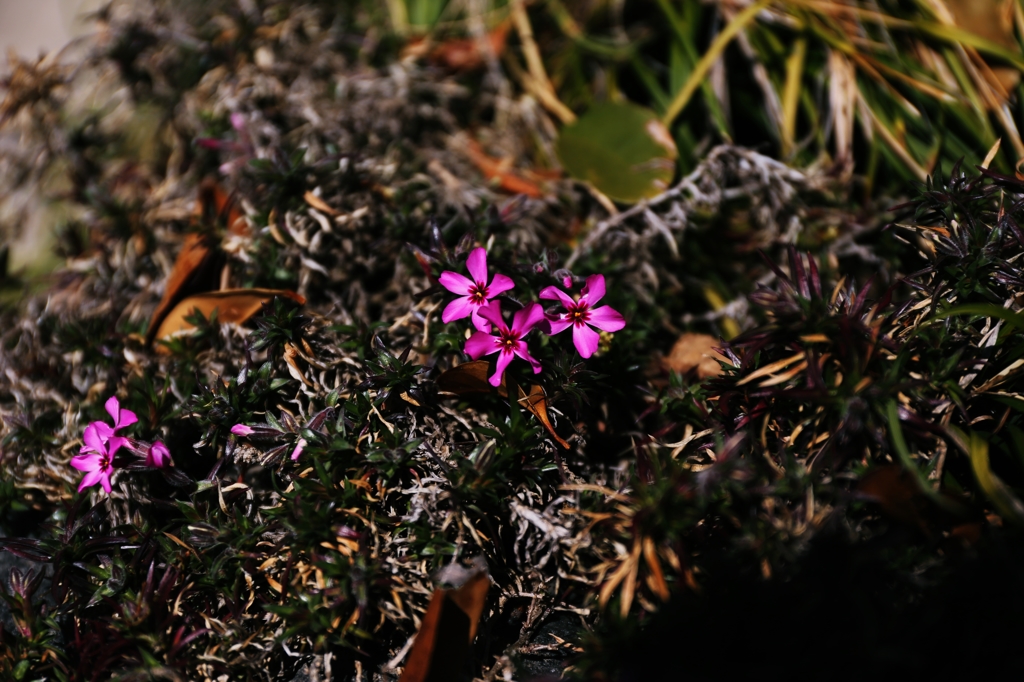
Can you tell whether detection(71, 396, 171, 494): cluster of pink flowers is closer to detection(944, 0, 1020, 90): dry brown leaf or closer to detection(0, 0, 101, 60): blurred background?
detection(0, 0, 101, 60): blurred background

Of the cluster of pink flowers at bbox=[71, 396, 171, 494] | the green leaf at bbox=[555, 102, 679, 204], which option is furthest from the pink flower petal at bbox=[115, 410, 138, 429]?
the green leaf at bbox=[555, 102, 679, 204]

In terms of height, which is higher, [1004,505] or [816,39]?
[816,39]

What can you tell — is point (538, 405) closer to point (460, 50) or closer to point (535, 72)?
point (535, 72)

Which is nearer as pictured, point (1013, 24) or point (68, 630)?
point (68, 630)

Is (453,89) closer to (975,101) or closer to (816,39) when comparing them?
(816,39)

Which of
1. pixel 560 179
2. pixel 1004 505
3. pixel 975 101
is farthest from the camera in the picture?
pixel 560 179

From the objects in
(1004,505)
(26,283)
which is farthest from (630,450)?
(26,283)

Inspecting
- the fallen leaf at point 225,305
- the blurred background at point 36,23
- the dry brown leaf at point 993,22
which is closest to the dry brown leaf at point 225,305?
the fallen leaf at point 225,305

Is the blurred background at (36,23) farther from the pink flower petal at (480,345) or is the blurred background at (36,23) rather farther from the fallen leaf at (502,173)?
the pink flower petal at (480,345)
